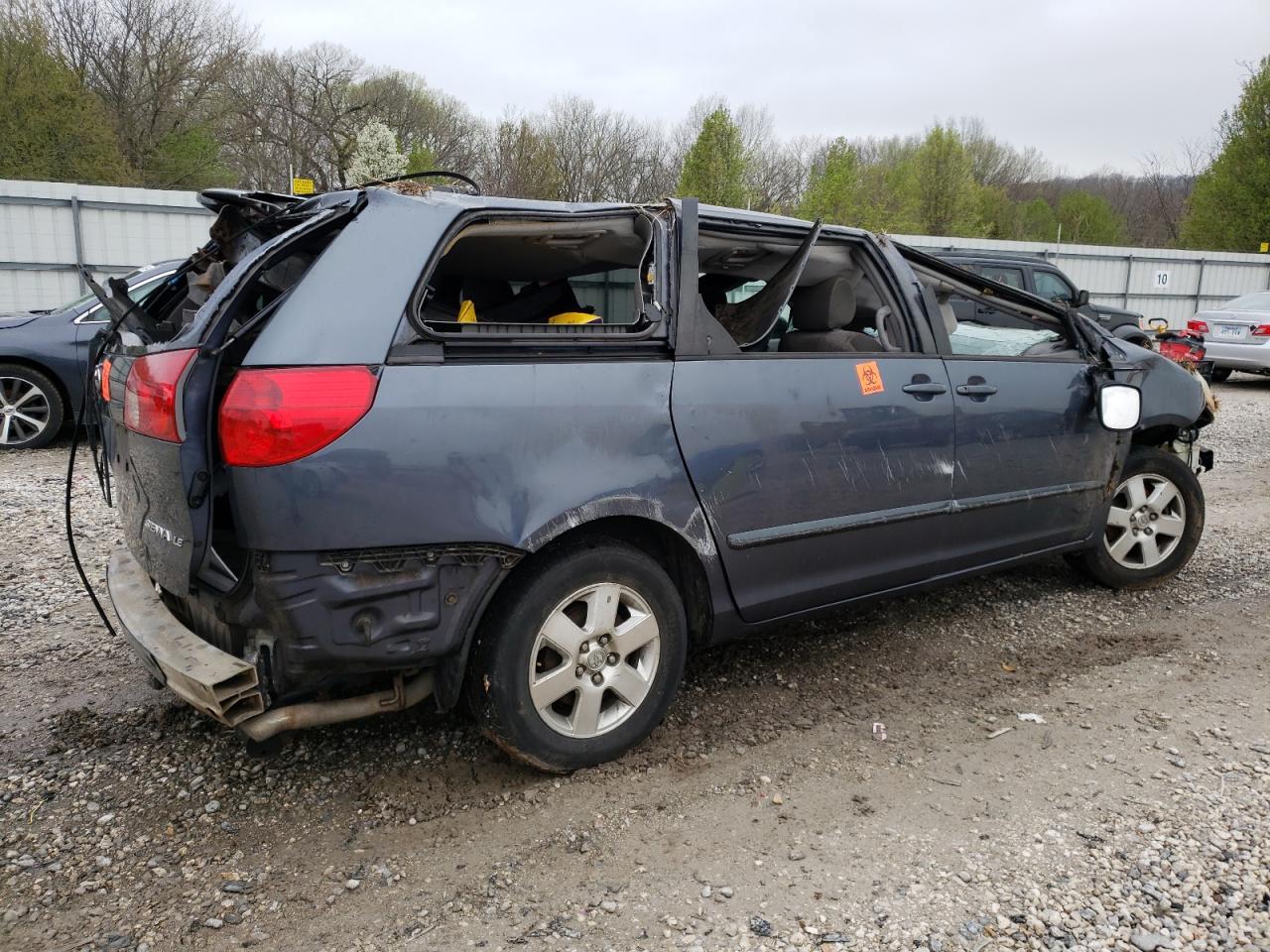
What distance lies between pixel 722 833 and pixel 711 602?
0.74m

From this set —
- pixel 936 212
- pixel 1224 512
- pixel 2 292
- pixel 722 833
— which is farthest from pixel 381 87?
pixel 722 833

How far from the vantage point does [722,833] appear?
2.62m

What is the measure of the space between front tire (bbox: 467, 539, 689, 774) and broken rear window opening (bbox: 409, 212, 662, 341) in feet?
2.28

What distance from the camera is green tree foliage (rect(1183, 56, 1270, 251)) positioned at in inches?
1169

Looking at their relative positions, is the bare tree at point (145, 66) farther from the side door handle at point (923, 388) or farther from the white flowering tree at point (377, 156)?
the side door handle at point (923, 388)

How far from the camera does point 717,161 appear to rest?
1042 inches

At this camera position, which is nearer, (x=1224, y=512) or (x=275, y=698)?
(x=275, y=698)

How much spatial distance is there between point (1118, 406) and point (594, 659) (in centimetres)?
282

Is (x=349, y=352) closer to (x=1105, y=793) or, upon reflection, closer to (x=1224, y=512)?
(x=1105, y=793)

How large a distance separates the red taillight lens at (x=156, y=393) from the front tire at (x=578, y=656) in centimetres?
98

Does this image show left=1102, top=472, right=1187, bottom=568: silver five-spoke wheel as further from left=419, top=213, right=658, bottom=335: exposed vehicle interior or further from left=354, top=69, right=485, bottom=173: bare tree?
left=354, top=69, right=485, bottom=173: bare tree

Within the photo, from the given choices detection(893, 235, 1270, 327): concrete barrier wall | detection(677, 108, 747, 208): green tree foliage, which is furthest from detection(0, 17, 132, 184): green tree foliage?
detection(893, 235, 1270, 327): concrete barrier wall

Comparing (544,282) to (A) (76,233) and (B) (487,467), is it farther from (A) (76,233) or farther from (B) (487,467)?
(A) (76,233)

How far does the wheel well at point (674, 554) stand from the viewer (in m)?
2.81
